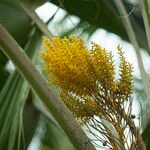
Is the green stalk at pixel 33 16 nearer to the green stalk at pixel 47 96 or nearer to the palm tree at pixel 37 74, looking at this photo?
the palm tree at pixel 37 74

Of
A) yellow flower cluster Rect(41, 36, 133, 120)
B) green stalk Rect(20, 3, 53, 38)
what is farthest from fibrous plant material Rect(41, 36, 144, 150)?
green stalk Rect(20, 3, 53, 38)

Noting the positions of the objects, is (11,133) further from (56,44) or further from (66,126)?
(56,44)

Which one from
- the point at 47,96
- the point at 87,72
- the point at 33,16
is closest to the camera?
the point at 87,72

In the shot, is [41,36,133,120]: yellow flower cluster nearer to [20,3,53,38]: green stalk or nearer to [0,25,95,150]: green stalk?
[0,25,95,150]: green stalk

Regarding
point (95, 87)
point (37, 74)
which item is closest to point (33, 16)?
point (37, 74)

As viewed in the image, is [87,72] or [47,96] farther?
[47,96]

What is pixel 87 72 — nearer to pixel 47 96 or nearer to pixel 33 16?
pixel 47 96
